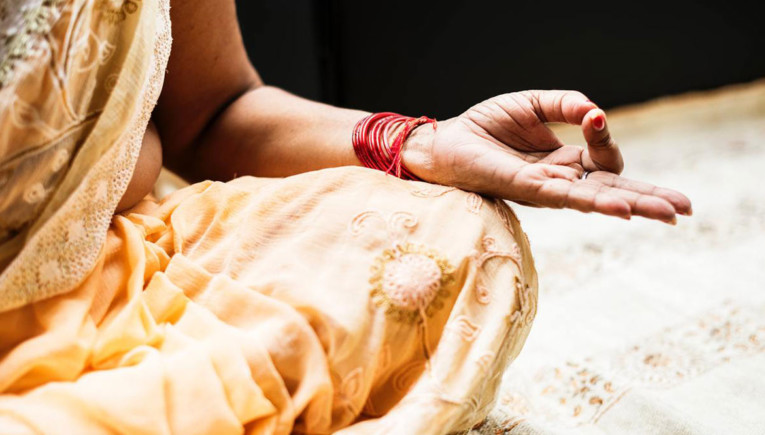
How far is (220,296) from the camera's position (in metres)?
0.51

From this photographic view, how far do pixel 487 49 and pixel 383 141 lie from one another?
5.54 ft

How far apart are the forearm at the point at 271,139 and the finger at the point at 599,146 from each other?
24 centimetres

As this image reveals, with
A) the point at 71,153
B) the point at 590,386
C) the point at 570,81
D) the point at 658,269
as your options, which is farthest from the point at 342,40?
the point at 71,153

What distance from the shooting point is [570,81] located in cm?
240

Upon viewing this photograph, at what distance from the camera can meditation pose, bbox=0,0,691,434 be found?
45 cm

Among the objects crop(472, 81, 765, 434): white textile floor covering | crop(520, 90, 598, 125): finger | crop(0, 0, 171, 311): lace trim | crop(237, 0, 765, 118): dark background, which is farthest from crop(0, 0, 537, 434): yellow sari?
crop(237, 0, 765, 118): dark background

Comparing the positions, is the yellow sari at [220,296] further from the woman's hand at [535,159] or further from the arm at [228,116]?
the arm at [228,116]

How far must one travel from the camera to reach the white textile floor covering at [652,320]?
756 mm

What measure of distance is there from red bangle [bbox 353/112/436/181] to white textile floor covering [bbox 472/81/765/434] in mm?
292

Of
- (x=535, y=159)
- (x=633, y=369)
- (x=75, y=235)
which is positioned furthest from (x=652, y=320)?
(x=75, y=235)

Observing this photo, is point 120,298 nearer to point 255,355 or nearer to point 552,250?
point 255,355

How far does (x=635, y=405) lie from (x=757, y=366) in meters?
0.22

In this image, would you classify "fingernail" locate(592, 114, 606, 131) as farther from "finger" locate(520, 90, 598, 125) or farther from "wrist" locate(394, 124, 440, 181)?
"wrist" locate(394, 124, 440, 181)

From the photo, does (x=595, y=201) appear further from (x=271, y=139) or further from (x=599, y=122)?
(x=271, y=139)
